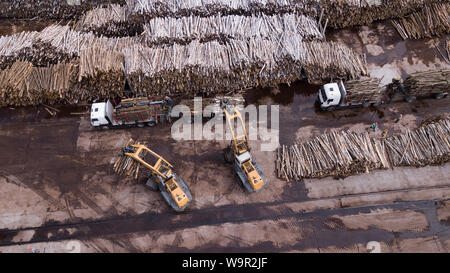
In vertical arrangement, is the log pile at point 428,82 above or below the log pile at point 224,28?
below

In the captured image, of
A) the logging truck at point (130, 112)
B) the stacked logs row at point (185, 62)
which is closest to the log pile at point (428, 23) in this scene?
the stacked logs row at point (185, 62)

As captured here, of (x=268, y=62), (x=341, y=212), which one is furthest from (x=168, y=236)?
(x=268, y=62)

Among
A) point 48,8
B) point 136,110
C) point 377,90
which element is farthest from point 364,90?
point 48,8

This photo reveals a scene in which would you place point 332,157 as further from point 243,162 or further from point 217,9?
point 217,9

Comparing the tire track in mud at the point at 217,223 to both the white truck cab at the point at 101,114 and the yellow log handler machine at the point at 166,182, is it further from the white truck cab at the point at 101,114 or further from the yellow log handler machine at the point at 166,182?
the white truck cab at the point at 101,114

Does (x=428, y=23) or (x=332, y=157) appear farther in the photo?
(x=428, y=23)
